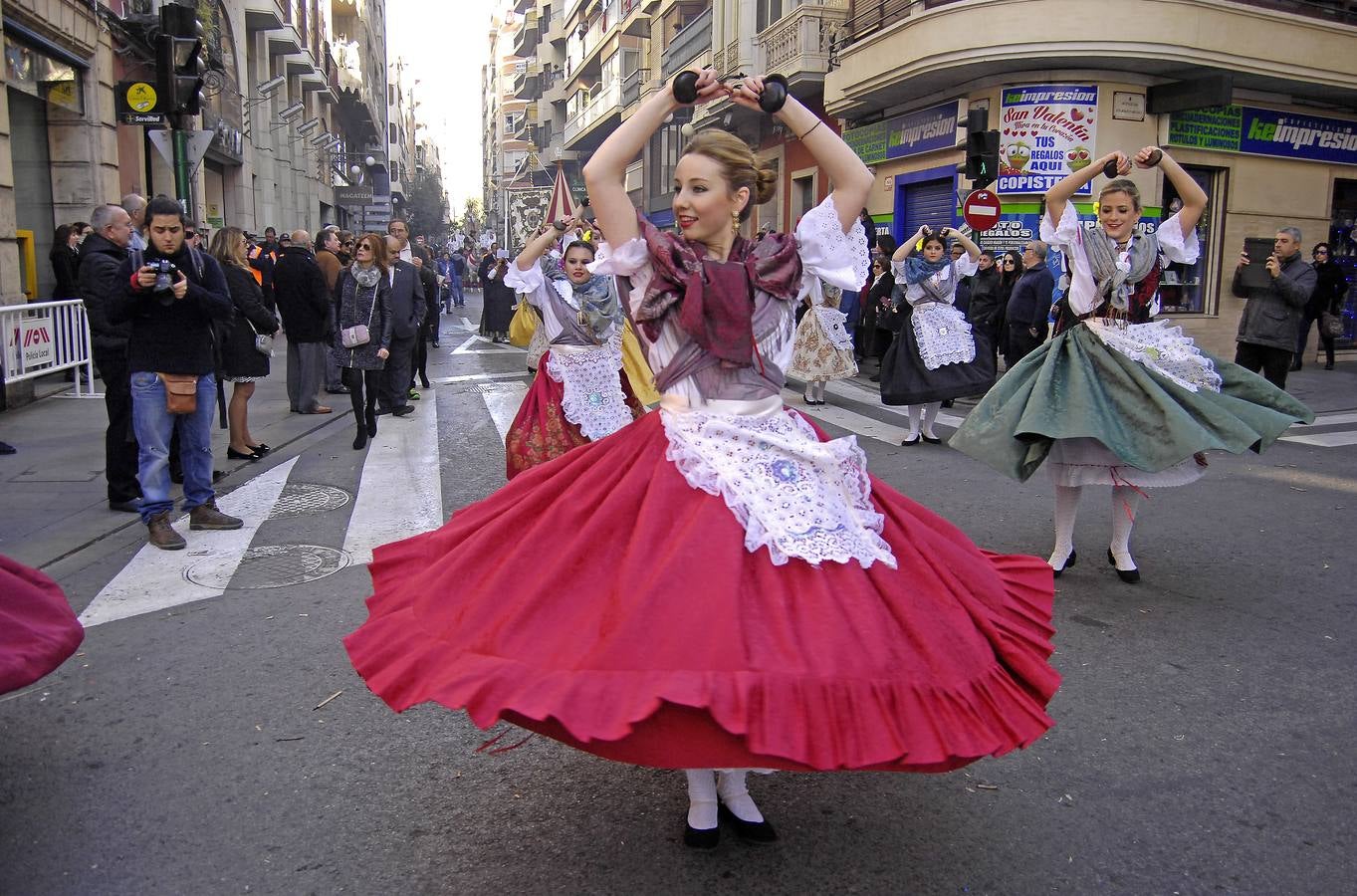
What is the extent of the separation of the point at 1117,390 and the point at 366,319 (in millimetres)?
6856

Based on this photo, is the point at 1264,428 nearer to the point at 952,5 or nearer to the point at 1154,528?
the point at 1154,528

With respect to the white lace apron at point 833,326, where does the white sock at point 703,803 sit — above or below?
below

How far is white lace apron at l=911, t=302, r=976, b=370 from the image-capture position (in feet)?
31.1

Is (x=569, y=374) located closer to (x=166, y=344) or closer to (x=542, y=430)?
(x=542, y=430)

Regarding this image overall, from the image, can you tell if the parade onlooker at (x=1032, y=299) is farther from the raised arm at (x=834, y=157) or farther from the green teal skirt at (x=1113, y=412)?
the raised arm at (x=834, y=157)

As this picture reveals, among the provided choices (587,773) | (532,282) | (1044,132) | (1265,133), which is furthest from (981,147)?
(587,773)

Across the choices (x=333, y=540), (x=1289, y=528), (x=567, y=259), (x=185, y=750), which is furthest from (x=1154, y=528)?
(x=185, y=750)

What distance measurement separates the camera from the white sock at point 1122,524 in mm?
5332

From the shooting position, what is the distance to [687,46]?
30.5 metres

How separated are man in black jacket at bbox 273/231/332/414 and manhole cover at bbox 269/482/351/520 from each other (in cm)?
357

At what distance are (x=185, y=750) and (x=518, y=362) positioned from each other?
14030 mm

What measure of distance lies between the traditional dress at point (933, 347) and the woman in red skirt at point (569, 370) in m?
3.90

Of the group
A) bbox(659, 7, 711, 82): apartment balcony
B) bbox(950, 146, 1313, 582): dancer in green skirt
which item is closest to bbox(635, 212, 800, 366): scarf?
bbox(950, 146, 1313, 582): dancer in green skirt

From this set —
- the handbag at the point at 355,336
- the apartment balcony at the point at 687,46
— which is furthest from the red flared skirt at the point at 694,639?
the apartment balcony at the point at 687,46
